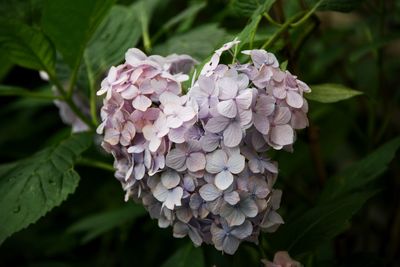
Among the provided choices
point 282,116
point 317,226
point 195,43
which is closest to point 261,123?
point 282,116

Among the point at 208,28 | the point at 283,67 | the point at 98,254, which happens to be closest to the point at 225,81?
the point at 283,67

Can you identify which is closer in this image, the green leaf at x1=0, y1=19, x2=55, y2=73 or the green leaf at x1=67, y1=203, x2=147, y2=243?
the green leaf at x1=0, y1=19, x2=55, y2=73

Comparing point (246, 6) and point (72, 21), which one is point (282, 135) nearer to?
point (246, 6)

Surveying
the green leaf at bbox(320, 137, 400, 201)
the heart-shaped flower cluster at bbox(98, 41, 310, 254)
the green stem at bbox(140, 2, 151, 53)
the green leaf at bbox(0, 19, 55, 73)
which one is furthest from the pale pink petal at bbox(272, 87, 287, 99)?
the green stem at bbox(140, 2, 151, 53)

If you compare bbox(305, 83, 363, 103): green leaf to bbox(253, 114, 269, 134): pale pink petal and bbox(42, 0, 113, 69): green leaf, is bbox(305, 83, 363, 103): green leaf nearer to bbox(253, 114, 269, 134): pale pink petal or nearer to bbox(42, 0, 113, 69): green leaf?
bbox(253, 114, 269, 134): pale pink petal

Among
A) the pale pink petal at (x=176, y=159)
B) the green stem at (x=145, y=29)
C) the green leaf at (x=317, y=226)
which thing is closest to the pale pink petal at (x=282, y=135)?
the pale pink petal at (x=176, y=159)

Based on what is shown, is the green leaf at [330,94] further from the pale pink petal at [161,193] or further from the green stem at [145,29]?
the green stem at [145,29]

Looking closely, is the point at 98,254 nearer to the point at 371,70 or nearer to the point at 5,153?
the point at 5,153
